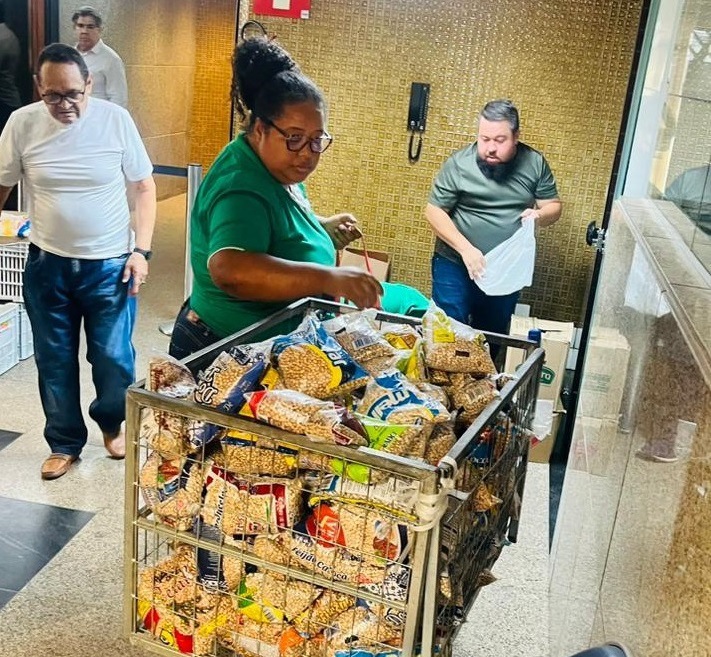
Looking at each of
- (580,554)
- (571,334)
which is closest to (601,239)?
(571,334)

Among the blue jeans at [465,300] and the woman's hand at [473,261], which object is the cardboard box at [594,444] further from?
the blue jeans at [465,300]

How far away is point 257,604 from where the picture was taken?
1.17 metres

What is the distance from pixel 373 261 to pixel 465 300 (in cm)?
77

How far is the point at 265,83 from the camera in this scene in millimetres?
1791

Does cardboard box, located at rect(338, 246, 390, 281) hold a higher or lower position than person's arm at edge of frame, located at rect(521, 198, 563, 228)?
lower

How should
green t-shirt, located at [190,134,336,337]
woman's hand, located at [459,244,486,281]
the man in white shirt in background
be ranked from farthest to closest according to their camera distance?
the man in white shirt in background, woman's hand, located at [459,244,486,281], green t-shirt, located at [190,134,336,337]

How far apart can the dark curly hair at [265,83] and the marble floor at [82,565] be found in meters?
0.57

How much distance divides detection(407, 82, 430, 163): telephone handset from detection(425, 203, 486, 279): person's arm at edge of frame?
80cm

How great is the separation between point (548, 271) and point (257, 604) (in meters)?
3.60

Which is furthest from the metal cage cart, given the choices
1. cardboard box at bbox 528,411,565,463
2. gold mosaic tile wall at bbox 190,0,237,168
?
gold mosaic tile wall at bbox 190,0,237,168

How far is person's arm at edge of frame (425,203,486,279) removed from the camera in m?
3.67

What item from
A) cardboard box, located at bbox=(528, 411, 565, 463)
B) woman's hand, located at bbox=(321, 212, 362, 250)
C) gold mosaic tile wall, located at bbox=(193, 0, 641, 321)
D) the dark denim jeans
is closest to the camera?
the dark denim jeans

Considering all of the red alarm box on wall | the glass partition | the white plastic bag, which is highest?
the red alarm box on wall

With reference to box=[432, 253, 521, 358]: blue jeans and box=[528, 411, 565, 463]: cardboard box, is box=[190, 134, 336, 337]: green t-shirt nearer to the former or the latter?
box=[528, 411, 565, 463]: cardboard box
